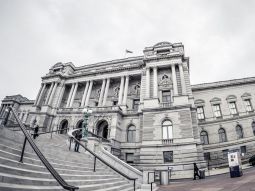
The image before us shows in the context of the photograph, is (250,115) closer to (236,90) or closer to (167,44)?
(236,90)

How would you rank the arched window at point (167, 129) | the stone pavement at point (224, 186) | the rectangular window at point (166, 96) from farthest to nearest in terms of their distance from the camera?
1. the rectangular window at point (166, 96)
2. the arched window at point (167, 129)
3. the stone pavement at point (224, 186)

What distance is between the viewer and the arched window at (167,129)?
73.7ft

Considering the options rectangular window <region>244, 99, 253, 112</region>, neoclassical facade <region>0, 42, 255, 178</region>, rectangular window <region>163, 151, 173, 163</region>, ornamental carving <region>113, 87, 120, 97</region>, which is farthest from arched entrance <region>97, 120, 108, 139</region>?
rectangular window <region>244, 99, 253, 112</region>

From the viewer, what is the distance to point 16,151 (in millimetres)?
6672

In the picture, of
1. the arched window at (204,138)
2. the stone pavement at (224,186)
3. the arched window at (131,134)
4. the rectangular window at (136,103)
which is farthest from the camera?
the rectangular window at (136,103)

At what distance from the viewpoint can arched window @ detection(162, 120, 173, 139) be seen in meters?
22.5

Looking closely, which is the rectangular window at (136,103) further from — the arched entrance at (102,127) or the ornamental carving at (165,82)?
the arched entrance at (102,127)

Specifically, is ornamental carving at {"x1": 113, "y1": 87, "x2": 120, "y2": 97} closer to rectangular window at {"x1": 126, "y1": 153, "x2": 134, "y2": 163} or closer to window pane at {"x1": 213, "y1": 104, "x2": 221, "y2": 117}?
rectangular window at {"x1": 126, "y1": 153, "x2": 134, "y2": 163}

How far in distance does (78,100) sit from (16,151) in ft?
98.1

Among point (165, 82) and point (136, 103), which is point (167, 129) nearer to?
point (165, 82)

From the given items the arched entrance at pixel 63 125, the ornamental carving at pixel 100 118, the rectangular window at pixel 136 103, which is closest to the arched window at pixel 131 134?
the ornamental carving at pixel 100 118

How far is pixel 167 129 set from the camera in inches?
901

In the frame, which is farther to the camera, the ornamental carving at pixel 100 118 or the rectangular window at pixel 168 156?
the ornamental carving at pixel 100 118

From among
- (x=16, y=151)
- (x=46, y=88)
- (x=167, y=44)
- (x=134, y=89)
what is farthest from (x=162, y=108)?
(x=46, y=88)
